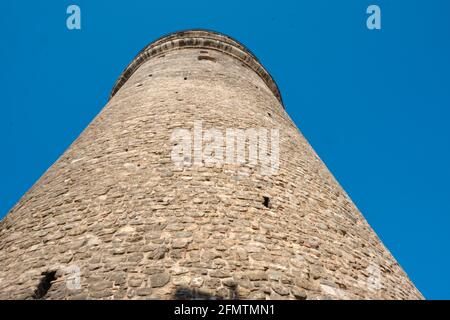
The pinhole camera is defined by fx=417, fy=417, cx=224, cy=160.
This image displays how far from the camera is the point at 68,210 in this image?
15.3ft

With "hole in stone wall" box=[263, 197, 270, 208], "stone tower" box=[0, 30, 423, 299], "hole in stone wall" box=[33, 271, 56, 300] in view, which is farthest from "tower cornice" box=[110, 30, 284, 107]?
"hole in stone wall" box=[33, 271, 56, 300]

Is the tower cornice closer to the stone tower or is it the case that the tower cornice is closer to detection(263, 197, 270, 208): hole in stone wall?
the stone tower

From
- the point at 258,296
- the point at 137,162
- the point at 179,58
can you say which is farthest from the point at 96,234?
the point at 179,58

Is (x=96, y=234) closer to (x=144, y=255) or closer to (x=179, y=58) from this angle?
(x=144, y=255)

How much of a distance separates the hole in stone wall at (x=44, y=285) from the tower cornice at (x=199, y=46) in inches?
299

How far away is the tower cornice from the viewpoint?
1052cm

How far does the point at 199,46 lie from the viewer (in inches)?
411

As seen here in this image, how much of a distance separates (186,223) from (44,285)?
1385 mm

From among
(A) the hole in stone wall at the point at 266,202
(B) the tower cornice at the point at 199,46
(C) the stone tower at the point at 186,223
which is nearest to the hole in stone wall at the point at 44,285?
(C) the stone tower at the point at 186,223

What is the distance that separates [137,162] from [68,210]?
1002 mm

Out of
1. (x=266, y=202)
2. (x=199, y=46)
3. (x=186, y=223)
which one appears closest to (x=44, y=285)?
(x=186, y=223)

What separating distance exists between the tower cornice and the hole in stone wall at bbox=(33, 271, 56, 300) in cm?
759

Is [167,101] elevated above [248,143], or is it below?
above

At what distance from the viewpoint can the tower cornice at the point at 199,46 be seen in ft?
34.5
